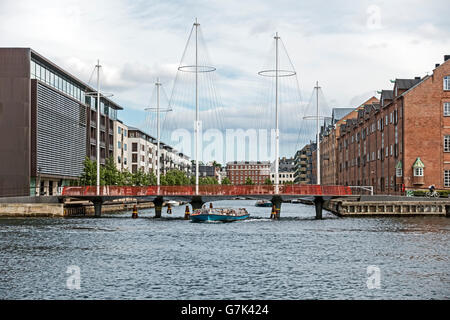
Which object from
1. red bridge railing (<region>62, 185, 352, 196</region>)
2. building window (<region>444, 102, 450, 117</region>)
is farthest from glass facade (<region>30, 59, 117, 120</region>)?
building window (<region>444, 102, 450, 117</region>)

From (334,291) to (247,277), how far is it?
506 cm

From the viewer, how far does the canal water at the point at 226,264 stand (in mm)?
26438

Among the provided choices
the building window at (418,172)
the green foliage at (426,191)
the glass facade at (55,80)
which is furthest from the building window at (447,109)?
the glass facade at (55,80)

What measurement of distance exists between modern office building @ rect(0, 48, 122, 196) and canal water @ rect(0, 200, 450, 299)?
136 ft

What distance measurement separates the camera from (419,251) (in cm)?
3994

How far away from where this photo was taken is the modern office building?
95.5 metres

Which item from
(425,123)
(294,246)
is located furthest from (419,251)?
(425,123)

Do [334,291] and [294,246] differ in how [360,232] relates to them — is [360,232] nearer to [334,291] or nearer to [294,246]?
[294,246]

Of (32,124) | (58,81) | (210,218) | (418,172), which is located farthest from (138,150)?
(210,218)

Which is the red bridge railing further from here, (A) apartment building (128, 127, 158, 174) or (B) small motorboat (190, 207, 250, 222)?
(A) apartment building (128, 127, 158, 174)

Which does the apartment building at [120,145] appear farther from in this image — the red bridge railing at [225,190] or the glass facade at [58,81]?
the red bridge railing at [225,190]

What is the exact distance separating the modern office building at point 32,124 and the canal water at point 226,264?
41.3 meters

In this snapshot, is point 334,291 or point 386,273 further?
point 386,273

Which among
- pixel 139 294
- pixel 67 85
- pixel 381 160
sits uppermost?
pixel 67 85
